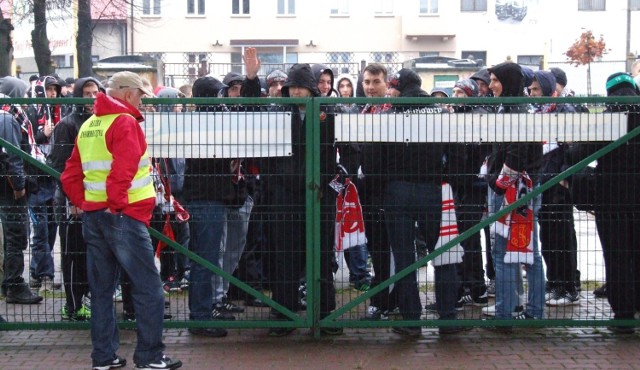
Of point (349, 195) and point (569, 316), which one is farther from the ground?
point (349, 195)

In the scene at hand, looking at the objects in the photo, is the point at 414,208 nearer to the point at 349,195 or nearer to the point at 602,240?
the point at 349,195

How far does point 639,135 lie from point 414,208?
1.79 meters

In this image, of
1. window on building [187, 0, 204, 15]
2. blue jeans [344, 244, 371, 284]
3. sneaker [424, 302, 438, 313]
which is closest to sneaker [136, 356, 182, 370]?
sneaker [424, 302, 438, 313]

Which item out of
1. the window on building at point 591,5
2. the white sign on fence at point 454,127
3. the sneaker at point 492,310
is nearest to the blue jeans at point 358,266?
the sneaker at point 492,310

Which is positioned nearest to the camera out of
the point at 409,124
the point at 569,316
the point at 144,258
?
the point at 144,258

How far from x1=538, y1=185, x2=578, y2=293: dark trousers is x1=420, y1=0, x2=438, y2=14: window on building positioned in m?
48.5

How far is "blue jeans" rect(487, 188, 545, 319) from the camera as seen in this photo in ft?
23.2

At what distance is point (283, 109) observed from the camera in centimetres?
669

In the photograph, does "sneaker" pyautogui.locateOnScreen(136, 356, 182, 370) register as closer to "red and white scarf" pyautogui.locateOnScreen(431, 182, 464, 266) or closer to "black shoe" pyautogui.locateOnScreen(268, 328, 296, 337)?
"black shoe" pyautogui.locateOnScreen(268, 328, 296, 337)

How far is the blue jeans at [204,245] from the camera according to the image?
6859 mm

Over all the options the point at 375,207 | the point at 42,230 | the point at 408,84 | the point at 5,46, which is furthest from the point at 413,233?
the point at 5,46

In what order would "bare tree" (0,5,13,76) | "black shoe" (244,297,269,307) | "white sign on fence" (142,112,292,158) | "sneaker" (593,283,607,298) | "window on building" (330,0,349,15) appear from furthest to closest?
"window on building" (330,0,349,15)
"bare tree" (0,5,13,76)
"sneaker" (593,283,607,298)
"black shoe" (244,297,269,307)
"white sign on fence" (142,112,292,158)

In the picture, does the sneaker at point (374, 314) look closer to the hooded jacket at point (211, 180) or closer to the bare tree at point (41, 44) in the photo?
the hooded jacket at point (211, 180)

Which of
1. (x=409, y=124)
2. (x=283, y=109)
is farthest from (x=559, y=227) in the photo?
(x=283, y=109)
